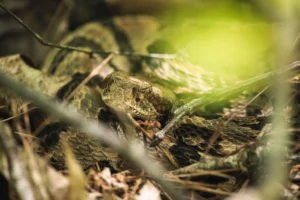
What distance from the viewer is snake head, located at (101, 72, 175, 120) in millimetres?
2271

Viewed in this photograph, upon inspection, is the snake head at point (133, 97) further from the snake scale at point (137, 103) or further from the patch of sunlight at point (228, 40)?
the patch of sunlight at point (228, 40)

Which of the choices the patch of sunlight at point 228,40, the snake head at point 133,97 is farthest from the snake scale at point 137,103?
the patch of sunlight at point 228,40

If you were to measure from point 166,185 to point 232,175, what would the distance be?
57cm

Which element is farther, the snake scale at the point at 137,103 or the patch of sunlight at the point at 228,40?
the patch of sunlight at the point at 228,40

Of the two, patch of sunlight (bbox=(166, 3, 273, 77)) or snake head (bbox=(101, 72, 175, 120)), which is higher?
patch of sunlight (bbox=(166, 3, 273, 77))

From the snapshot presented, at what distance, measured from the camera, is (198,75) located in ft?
10.2

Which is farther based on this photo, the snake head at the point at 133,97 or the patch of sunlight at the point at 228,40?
Answer: the patch of sunlight at the point at 228,40

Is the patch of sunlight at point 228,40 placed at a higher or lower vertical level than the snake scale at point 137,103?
higher

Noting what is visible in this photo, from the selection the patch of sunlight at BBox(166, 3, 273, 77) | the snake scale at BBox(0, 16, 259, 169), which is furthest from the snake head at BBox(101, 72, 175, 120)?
the patch of sunlight at BBox(166, 3, 273, 77)

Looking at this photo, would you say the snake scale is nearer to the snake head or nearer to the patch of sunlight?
the snake head

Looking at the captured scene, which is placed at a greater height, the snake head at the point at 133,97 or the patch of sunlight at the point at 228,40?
the patch of sunlight at the point at 228,40

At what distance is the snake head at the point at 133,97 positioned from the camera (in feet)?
7.45

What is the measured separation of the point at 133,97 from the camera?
7.62ft

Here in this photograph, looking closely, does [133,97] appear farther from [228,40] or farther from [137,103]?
[228,40]
